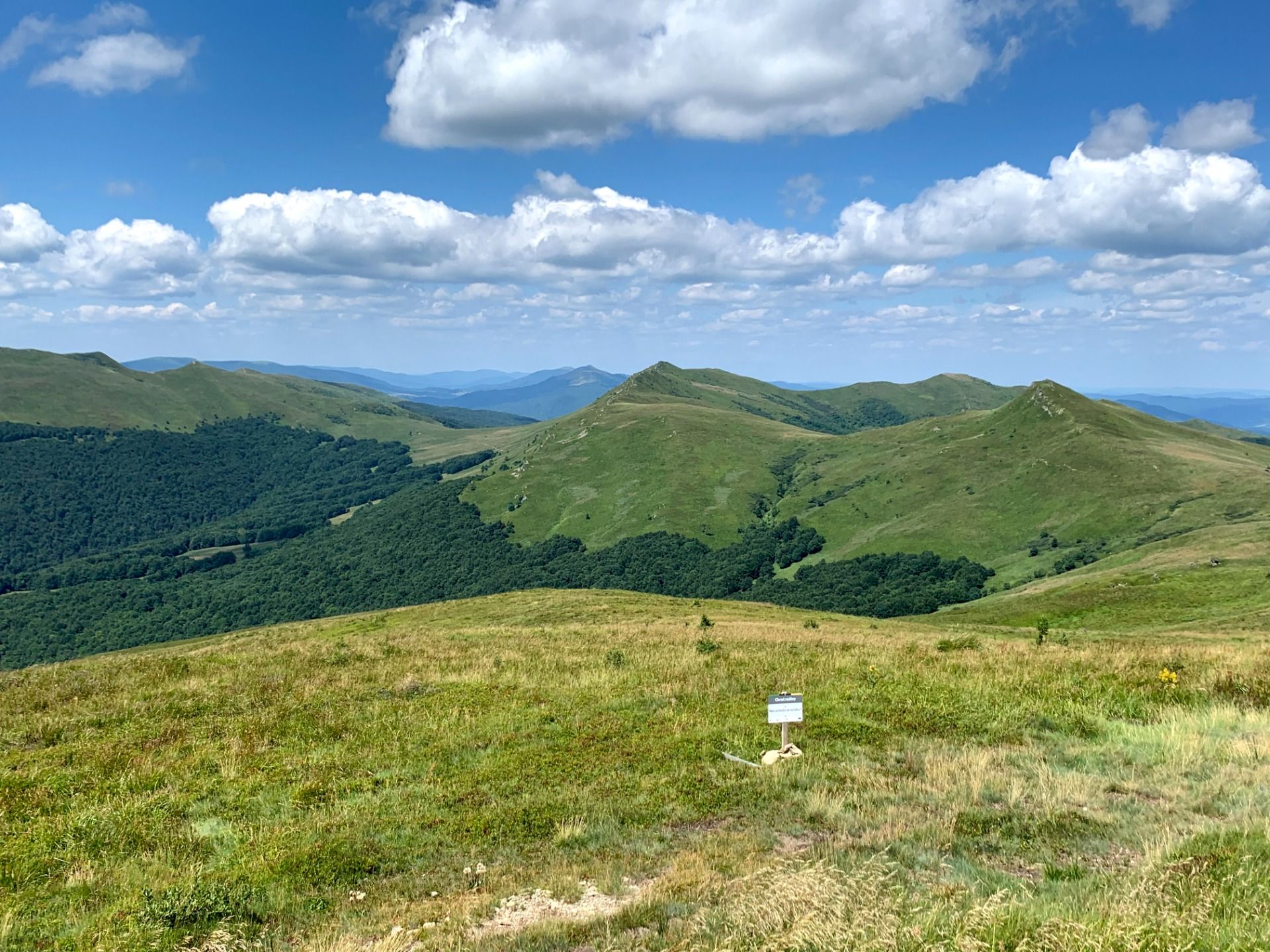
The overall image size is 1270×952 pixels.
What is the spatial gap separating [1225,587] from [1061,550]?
282 ft

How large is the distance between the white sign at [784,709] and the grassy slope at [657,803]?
37.1 inches

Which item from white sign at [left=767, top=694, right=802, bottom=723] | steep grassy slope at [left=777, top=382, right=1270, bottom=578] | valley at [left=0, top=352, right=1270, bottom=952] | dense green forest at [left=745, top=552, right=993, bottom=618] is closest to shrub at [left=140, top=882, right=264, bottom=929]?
valley at [left=0, top=352, right=1270, bottom=952]

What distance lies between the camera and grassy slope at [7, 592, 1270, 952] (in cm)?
809

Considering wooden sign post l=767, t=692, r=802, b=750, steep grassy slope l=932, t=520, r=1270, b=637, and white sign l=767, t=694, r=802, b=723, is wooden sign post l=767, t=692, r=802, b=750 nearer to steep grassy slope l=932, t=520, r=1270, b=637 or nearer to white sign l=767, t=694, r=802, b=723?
white sign l=767, t=694, r=802, b=723

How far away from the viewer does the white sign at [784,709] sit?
46.8 ft

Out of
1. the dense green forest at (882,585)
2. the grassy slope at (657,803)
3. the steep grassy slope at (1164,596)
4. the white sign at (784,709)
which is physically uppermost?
the white sign at (784,709)

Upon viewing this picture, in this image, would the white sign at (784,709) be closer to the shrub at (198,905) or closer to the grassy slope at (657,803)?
the grassy slope at (657,803)

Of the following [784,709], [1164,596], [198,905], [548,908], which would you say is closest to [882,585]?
[1164,596]

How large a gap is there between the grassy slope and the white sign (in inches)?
37.1

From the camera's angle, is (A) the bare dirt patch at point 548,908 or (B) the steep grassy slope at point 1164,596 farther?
(B) the steep grassy slope at point 1164,596

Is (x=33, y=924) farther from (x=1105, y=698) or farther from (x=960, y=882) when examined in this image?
(x=1105, y=698)

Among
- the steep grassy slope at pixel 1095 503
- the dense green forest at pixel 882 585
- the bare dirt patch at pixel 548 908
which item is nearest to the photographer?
the bare dirt patch at pixel 548 908

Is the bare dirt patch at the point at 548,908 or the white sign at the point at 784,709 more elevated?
the white sign at the point at 784,709

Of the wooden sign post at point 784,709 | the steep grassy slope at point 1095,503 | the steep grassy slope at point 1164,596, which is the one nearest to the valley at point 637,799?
the wooden sign post at point 784,709
